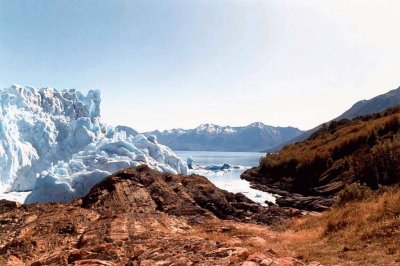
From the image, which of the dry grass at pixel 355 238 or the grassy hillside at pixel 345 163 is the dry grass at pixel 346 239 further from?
the grassy hillside at pixel 345 163

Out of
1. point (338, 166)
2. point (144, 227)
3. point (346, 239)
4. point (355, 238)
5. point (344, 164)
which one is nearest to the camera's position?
point (355, 238)

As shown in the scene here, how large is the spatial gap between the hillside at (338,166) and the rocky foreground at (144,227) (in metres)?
12.0

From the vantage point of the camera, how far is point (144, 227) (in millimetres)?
16156

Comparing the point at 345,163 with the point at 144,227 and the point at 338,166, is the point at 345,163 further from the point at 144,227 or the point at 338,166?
the point at 144,227

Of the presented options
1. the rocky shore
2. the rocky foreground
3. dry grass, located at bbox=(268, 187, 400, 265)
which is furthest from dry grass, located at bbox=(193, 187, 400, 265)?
the rocky shore

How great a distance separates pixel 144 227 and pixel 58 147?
247 ft

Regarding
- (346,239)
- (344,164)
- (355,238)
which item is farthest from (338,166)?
(355,238)

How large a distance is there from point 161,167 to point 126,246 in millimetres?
59478

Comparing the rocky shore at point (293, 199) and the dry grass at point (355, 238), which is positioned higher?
the dry grass at point (355, 238)

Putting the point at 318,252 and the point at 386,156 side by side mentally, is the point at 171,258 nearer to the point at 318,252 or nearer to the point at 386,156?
the point at 318,252

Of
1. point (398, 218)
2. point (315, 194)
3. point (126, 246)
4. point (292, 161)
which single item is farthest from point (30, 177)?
point (398, 218)

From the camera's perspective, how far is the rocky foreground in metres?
11.1

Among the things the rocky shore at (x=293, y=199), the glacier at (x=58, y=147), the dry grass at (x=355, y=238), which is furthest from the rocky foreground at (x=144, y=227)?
the glacier at (x=58, y=147)

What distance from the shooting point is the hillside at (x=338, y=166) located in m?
33.0
